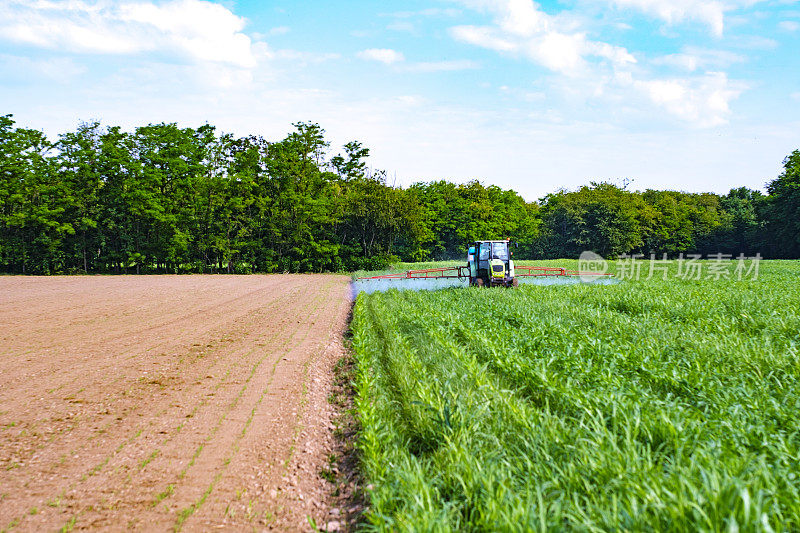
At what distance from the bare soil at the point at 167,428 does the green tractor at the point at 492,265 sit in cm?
912

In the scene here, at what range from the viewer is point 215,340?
10.3 metres

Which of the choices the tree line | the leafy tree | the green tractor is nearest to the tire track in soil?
the green tractor

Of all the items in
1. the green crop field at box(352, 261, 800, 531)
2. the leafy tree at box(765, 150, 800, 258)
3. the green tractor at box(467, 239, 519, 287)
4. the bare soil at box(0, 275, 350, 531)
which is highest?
the leafy tree at box(765, 150, 800, 258)

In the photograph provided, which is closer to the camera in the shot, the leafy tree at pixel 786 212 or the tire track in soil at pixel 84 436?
the tire track in soil at pixel 84 436

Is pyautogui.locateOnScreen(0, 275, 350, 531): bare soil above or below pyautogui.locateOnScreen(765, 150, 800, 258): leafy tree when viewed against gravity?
below

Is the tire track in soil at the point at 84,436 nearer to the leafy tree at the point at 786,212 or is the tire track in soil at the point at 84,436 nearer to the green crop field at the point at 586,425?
the green crop field at the point at 586,425

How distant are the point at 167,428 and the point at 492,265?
15.0 meters

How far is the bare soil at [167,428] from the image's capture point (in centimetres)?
361

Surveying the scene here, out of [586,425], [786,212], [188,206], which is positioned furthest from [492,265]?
[786,212]

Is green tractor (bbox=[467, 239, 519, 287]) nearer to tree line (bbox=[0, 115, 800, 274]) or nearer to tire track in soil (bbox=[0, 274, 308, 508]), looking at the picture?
tire track in soil (bbox=[0, 274, 308, 508])

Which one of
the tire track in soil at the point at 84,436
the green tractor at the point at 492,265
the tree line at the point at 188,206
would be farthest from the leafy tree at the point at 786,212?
the tire track in soil at the point at 84,436

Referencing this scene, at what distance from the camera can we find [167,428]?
5.18 m

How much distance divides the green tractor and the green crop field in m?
9.13

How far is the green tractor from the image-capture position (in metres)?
18.7
